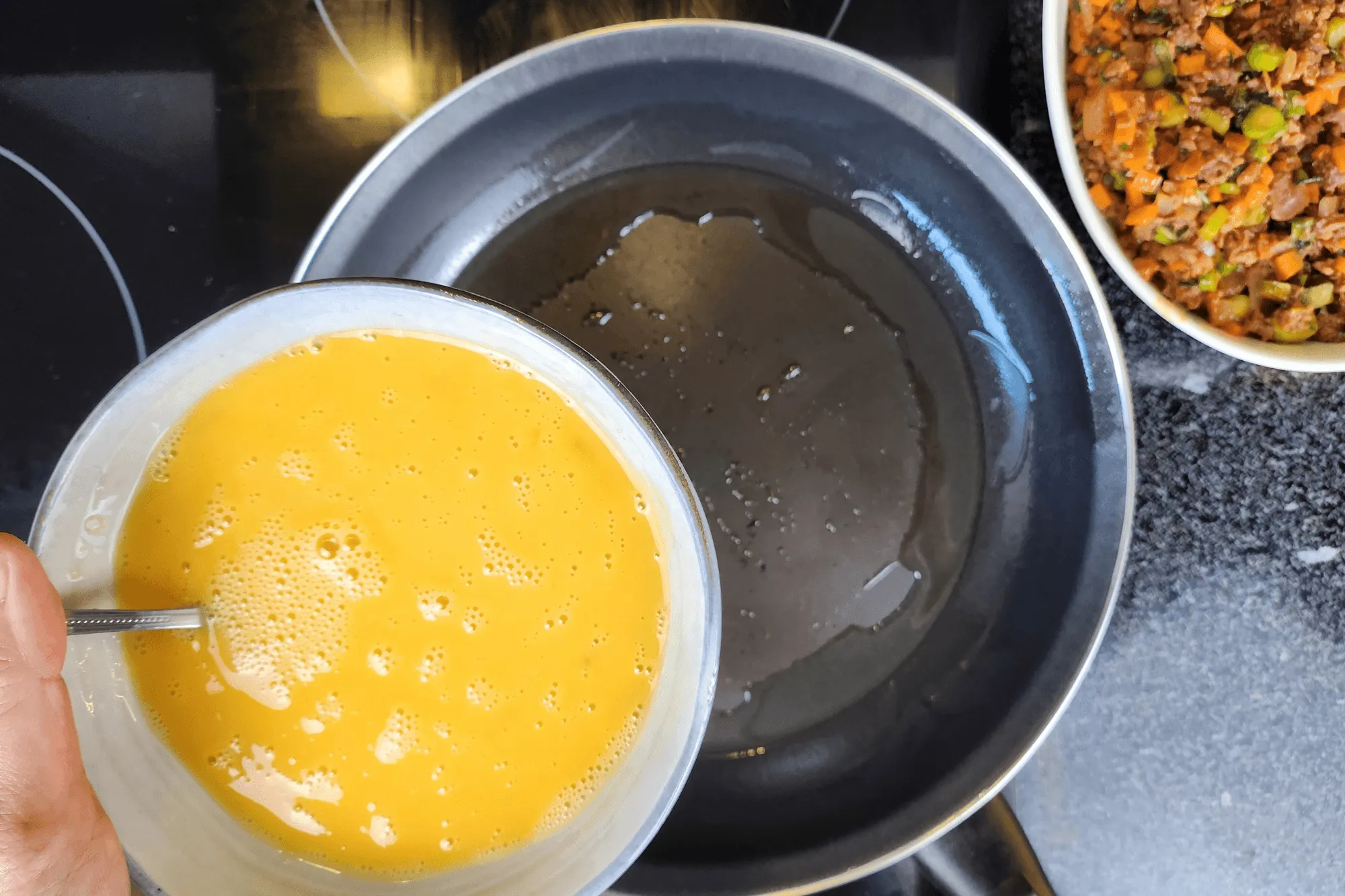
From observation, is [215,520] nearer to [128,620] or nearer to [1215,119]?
[128,620]

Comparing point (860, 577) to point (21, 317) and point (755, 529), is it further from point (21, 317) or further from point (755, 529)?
point (21, 317)

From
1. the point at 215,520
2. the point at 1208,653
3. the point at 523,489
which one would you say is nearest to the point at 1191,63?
the point at 1208,653

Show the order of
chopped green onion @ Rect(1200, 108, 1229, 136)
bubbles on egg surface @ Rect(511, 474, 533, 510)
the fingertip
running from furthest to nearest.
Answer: chopped green onion @ Rect(1200, 108, 1229, 136) < bubbles on egg surface @ Rect(511, 474, 533, 510) < the fingertip

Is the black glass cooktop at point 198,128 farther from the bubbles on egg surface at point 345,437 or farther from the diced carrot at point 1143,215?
the bubbles on egg surface at point 345,437

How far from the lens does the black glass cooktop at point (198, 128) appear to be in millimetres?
896

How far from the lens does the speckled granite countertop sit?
91 cm

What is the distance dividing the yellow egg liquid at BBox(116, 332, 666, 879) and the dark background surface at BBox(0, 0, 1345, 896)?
297mm

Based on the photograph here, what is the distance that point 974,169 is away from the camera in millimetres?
813

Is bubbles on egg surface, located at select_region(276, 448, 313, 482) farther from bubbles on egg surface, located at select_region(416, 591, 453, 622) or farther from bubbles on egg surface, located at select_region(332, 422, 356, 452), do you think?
bubbles on egg surface, located at select_region(416, 591, 453, 622)

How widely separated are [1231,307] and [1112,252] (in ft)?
0.46

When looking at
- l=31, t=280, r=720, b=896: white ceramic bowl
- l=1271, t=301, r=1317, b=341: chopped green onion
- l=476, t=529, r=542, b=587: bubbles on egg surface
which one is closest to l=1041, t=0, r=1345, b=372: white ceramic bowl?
l=1271, t=301, r=1317, b=341: chopped green onion

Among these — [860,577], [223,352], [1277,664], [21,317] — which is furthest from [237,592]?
[1277,664]

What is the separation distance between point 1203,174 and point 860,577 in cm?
48

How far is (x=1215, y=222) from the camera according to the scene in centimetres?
80
